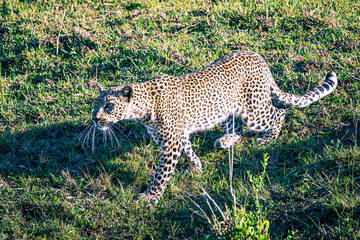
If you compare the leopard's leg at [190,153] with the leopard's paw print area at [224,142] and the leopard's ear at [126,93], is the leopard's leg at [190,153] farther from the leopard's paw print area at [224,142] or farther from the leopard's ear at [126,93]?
the leopard's ear at [126,93]

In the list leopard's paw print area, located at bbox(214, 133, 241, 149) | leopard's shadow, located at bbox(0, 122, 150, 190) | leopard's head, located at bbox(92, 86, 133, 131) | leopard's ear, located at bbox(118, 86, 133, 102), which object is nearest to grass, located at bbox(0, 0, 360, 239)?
leopard's shadow, located at bbox(0, 122, 150, 190)

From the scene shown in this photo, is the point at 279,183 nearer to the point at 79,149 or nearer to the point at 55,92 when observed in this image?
the point at 79,149

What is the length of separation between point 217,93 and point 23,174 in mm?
3316

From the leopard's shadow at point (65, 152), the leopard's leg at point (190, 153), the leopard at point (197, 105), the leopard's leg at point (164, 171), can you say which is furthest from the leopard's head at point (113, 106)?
the leopard's leg at point (190, 153)

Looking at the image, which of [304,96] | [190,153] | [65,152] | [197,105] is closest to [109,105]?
[197,105]

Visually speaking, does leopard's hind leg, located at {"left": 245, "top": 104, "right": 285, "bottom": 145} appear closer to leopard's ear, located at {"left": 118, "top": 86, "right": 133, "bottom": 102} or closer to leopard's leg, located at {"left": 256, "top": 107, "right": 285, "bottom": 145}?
leopard's leg, located at {"left": 256, "top": 107, "right": 285, "bottom": 145}

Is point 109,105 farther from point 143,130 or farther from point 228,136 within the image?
point 228,136

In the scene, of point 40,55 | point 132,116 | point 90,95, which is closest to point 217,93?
point 132,116

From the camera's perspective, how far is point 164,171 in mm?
5109

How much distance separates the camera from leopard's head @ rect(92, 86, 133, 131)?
4852 millimetres

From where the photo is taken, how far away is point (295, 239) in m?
4.02

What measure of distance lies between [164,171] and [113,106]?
3.87ft

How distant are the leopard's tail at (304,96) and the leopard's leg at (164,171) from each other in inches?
81.9

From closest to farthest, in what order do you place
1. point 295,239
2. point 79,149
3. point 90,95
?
1. point 295,239
2. point 79,149
3. point 90,95
